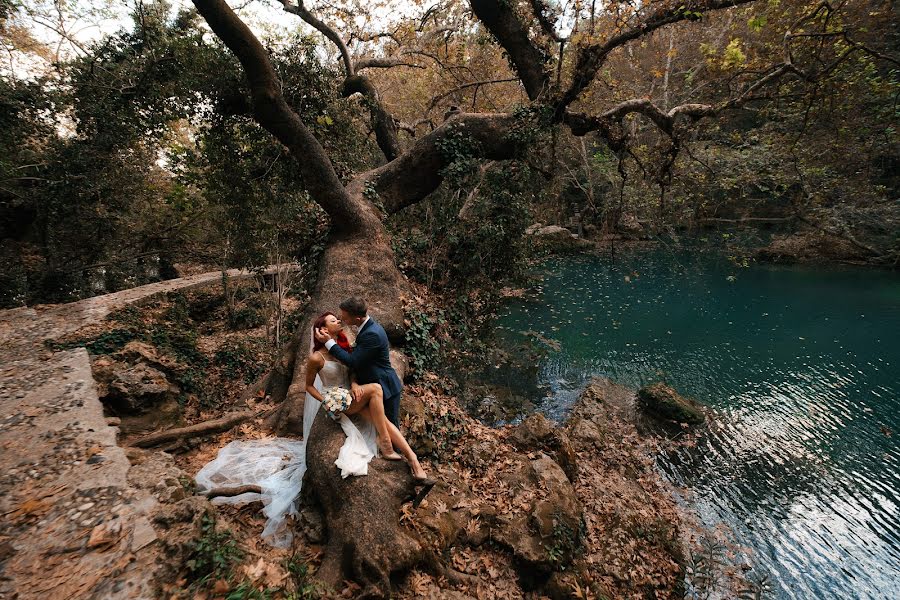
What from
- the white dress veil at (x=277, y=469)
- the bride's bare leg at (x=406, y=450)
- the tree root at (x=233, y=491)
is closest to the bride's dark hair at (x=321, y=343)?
the white dress veil at (x=277, y=469)

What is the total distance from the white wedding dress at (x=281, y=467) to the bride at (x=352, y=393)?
0.04 ft

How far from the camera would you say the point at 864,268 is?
22.5 metres

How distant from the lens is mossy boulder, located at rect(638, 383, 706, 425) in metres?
10.5

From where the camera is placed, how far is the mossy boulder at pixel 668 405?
414 inches

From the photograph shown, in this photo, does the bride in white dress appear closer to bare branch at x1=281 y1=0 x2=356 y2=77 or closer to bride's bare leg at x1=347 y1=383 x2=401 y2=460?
bride's bare leg at x1=347 y1=383 x2=401 y2=460

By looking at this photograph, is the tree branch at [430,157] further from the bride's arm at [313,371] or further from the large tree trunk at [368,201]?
the bride's arm at [313,371]

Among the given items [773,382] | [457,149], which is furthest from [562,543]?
[773,382]

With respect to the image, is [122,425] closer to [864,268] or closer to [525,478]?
[525,478]

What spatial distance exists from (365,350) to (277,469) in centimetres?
189

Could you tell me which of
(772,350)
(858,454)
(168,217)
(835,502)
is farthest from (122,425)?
(772,350)

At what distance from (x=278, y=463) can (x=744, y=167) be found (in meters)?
19.6

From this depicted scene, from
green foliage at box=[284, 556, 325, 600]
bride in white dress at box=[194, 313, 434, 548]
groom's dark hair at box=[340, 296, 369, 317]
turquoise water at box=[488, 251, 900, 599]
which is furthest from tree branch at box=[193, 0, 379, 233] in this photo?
turquoise water at box=[488, 251, 900, 599]

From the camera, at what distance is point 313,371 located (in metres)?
4.07

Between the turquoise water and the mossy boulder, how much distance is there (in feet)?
1.94
